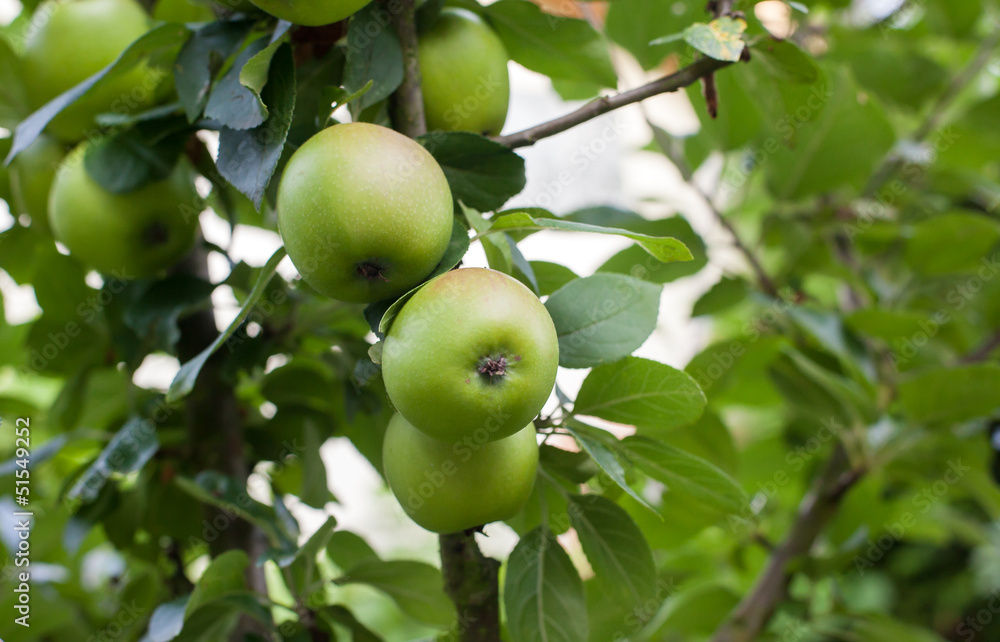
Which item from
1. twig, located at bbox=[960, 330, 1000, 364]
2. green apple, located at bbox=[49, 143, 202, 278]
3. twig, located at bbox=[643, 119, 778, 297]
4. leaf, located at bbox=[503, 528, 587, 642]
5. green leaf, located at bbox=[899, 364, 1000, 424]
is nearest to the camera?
leaf, located at bbox=[503, 528, 587, 642]

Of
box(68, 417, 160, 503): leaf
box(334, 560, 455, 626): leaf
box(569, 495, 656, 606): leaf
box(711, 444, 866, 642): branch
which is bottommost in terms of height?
box(711, 444, 866, 642): branch

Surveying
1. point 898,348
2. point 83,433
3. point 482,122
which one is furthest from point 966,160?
point 83,433

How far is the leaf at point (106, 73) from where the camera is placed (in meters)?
0.43

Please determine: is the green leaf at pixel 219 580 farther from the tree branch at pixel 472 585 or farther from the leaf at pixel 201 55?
the leaf at pixel 201 55

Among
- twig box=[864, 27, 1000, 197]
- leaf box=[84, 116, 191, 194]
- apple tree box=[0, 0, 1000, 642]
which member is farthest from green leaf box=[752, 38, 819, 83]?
twig box=[864, 27, 1000, 197]

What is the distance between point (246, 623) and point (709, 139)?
24.9 inches

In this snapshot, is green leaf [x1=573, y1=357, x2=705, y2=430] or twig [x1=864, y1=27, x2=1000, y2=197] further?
twig [x1=864, y1=27, x2=1000, y2=197]

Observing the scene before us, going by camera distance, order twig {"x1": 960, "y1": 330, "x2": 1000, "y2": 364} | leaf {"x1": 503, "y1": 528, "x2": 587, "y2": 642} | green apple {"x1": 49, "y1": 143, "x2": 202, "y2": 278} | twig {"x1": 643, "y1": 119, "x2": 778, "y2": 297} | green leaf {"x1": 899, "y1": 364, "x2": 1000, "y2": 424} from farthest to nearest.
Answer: twig {"x1": 960, "y1": 330, "x2": 1000, "y2": 364}, twig {"x1": 643, "y1": 119, "x2": 778, "y2": 297}, green leaf {"x1": 899, "y1": 364, "x2": 1000, "y2": 424}, green apple {"x1": 49, "y1": 143, "x2": 202, "y2": 278}, leaf {"x1": 503, "y1": 528, "x2": 587, "y2": 642}

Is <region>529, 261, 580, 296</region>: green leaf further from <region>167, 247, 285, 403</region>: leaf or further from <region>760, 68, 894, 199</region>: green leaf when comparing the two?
<region>760, 68, 894, 199</region>: green leaf

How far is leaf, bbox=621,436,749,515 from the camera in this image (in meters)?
0.43

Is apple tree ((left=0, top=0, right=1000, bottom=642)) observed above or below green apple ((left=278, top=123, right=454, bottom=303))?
below

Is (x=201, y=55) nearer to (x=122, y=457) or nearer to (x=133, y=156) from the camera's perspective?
(x=133, y=156)

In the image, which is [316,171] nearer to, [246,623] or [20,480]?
[246,623]

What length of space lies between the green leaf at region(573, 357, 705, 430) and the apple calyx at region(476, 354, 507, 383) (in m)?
0.12
